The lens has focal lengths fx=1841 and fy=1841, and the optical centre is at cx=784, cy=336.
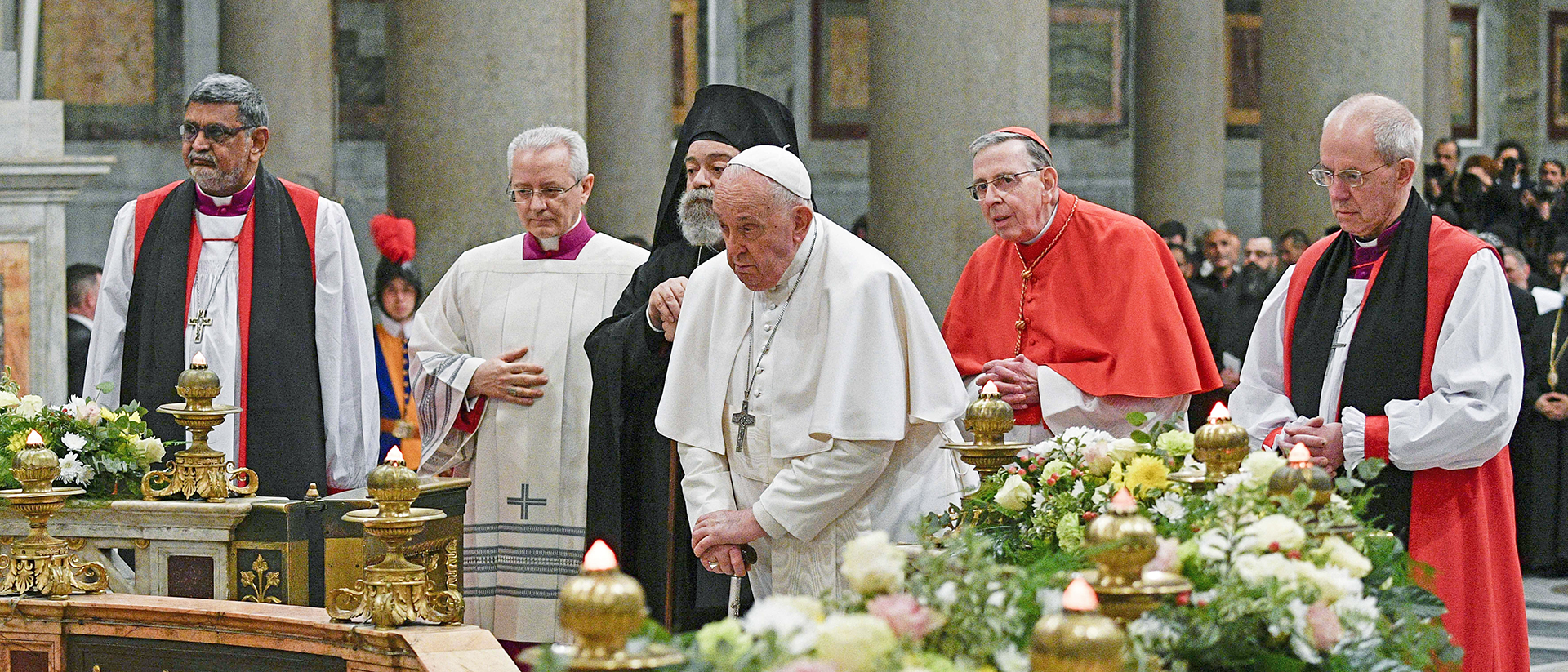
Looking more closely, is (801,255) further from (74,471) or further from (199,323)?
(199,323)

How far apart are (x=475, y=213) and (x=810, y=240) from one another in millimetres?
4659

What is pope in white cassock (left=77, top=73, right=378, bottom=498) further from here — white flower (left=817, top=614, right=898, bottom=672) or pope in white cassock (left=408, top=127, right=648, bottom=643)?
white flower (left=817, top=614, right=898, bottom=672)

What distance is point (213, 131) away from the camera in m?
5.06

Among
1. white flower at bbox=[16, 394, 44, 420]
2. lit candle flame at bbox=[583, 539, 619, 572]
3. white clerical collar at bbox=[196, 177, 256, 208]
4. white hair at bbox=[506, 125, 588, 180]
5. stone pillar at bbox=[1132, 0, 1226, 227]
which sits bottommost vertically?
lit candle flame at bbox=[583, 539, 619, 572]

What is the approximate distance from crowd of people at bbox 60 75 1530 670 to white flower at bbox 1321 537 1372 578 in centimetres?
141

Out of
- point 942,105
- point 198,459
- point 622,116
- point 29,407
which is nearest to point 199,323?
point 29,407

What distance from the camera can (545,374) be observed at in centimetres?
544

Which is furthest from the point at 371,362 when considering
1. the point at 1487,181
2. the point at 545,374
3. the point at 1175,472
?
the point at 1487,181

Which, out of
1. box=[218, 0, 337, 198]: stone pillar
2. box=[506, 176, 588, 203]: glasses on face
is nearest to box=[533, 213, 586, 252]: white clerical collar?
box=[506, 176, 588, 203]: glasses on face

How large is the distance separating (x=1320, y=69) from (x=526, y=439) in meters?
6.80

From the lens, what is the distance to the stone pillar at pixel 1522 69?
66.6 feet

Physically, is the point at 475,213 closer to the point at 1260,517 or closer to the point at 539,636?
the point at 539,636

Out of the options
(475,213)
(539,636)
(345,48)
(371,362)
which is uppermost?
(345,48)

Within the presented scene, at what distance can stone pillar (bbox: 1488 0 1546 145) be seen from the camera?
66.6ft
